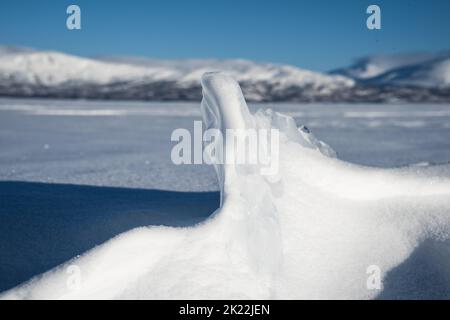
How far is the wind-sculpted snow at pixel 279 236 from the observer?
1.74 meters

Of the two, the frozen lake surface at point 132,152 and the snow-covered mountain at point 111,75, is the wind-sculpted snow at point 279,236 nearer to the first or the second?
the frozen lake surface at point 132,152

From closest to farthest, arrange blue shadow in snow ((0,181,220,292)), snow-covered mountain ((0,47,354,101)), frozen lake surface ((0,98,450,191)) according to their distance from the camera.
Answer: blue shadow in snow ((0,181,220,292)) < frozen lake surface ((0,98,450,191)) < snow-covered mountain ((0,47,354,101))

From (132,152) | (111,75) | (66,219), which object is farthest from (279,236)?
(111,75)

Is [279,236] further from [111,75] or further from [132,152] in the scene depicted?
[111,75]

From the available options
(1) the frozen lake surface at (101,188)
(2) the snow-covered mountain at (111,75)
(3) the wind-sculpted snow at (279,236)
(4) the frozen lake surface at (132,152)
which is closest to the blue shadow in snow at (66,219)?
(1) the frozen lake surface at (101,188)

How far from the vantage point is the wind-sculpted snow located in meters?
1.74

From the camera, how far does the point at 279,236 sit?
2137mm

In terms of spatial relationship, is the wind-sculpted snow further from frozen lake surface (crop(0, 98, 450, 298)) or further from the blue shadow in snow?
the blue shadow in snow

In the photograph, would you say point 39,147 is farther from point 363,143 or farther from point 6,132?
point 363,143

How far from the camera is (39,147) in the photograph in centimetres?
727

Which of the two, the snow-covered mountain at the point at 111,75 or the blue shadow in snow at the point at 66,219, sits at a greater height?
the snow-covered mountain at the point at 111,75

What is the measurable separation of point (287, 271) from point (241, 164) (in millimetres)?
556

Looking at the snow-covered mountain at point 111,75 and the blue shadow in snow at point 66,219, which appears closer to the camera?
the blue shadow in snow at point 66,219

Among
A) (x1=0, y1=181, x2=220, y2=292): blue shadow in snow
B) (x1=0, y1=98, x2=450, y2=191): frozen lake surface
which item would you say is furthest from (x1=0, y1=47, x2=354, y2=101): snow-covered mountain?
(x1=0, y1=181, x2=220, y2=292): blue shadow in snow
